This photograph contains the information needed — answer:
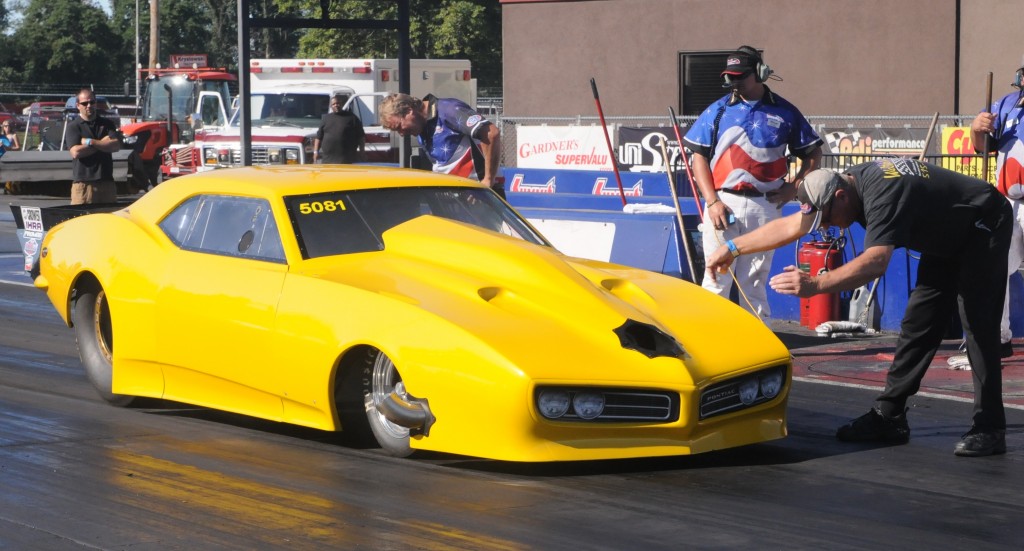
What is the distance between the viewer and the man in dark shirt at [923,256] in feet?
19.7

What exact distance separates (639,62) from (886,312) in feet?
61.4

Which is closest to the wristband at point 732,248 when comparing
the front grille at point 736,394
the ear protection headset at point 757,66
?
the front grille at point 736,394

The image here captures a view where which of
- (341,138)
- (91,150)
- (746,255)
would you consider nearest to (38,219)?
(91,150)

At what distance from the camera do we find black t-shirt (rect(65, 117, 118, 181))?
13.5 meters

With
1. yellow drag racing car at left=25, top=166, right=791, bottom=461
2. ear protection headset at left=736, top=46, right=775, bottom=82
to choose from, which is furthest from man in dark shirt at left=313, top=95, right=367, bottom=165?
yellow drag racing car at left=25, top=166, right=791, bottom=461

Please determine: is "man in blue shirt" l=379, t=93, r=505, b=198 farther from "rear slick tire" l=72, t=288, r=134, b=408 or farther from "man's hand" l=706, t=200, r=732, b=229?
"rear slick tire" l=72, t=288, r=134, b=408

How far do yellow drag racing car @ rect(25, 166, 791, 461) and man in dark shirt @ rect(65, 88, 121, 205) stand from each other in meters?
5.94

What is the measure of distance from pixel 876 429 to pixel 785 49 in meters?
21.1

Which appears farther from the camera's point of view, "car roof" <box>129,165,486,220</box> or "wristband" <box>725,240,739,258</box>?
"car roof" <box>129,165,486,220</box>

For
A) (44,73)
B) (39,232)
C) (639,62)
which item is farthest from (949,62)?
(44,73)

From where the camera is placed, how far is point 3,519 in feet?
17.0

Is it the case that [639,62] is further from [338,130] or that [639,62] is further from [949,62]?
[338,130]

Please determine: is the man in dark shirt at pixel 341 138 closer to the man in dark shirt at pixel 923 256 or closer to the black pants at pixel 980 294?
the man in dark shirt at pixel 923 256

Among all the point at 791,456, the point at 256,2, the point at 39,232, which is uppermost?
the point at 256,2
